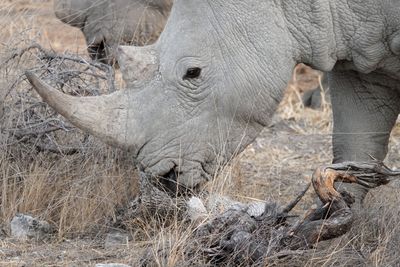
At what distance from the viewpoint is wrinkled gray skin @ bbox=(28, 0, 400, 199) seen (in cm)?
664

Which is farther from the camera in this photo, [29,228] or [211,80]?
[29,228]

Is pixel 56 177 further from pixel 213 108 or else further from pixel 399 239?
pixel 399 239

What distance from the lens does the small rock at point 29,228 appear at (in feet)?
22.7

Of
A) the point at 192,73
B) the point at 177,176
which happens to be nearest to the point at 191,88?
Result: the point at 192,73

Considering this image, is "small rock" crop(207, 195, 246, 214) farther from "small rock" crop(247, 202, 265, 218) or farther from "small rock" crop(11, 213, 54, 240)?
"small rock" crop(11, 213, 54, 240)

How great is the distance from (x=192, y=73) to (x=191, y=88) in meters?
0.08

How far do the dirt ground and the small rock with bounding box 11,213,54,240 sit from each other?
6cm

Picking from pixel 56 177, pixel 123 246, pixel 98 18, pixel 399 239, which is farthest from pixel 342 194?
pixel 98 18

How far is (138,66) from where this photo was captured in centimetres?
667

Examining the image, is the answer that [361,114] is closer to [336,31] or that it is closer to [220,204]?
[336,31]

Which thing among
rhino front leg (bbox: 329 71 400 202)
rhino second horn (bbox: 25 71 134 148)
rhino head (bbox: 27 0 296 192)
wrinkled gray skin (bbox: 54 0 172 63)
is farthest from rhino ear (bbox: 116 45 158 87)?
wrinkled gray skin (bbox: 54 0 172 63)

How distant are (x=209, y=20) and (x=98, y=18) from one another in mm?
2463

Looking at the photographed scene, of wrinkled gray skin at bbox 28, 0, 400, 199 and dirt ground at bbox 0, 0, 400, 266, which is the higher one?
wrinkled gray skin at bbox 28, 0, 400, 199

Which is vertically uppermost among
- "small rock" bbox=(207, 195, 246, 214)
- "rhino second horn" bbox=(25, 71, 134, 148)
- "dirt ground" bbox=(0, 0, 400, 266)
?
"rhino second horn" bbox=(25, 71, 134, 148)
